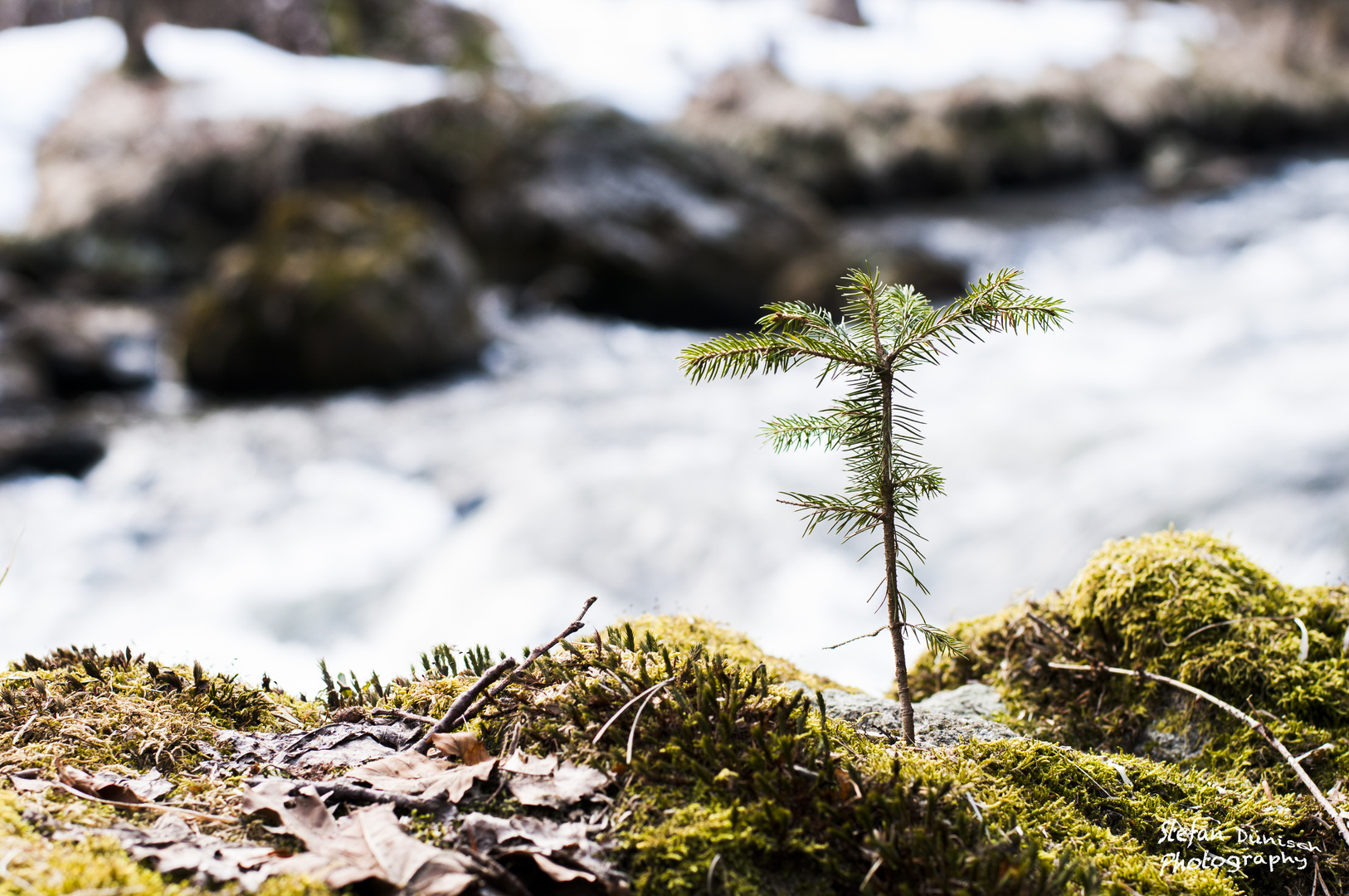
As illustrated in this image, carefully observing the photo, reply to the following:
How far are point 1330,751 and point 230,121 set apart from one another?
26.4m

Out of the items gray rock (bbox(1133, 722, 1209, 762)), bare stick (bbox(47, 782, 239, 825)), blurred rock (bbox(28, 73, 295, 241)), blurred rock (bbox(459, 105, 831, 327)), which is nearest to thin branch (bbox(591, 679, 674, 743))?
bare stick (bbox(47, 782, 239, 825))

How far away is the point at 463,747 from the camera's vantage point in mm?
1901

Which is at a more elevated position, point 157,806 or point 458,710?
point 458,710

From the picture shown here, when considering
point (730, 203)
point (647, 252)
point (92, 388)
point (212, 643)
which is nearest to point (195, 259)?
point (92, 388)

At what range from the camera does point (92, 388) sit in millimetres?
12828

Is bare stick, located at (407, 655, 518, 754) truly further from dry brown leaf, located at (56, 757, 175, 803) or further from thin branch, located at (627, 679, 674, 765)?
dry brown leaf, located at (56, 757, 175, 803)

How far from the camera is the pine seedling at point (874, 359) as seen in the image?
1923mm

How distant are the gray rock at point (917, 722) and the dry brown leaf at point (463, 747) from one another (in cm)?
96

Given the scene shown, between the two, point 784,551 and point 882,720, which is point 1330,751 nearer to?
point 882,720

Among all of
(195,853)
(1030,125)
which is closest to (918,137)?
(1030,125)

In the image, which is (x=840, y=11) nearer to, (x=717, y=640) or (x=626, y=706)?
(x=717, y=640)

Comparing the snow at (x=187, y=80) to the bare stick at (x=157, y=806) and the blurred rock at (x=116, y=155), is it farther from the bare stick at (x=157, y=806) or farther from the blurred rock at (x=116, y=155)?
the bare stick at (x=157, y=806)

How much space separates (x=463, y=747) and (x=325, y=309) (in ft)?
37.6

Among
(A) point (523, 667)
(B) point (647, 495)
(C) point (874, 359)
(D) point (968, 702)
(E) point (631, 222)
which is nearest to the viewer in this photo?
(C) point (874, 359)
